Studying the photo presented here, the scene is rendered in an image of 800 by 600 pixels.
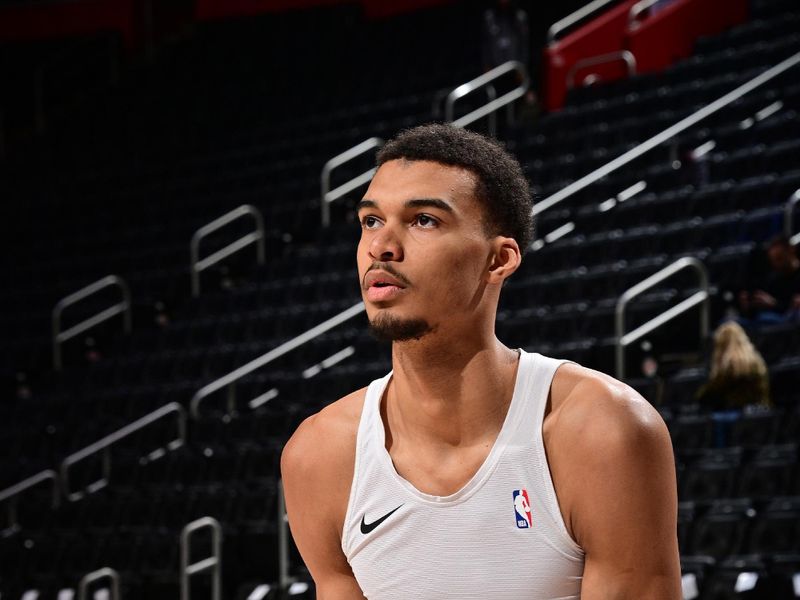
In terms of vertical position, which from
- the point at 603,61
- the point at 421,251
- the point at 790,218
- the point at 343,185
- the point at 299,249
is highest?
the point at 603,61

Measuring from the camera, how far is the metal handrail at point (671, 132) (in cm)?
1116

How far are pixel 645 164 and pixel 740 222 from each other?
7.57 feet

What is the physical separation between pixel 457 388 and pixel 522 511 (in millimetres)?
258

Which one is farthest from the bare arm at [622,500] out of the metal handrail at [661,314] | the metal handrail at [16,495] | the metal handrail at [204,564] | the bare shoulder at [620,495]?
the metal handrail at [16,495]

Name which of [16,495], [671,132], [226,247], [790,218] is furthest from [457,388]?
[226,247]

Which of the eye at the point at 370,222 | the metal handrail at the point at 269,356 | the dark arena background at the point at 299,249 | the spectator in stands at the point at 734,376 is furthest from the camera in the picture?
the metal handrail at the point at 269,356

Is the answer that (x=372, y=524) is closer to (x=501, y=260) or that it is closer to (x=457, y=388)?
(x=457, y=388)

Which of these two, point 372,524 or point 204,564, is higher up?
point 372,524

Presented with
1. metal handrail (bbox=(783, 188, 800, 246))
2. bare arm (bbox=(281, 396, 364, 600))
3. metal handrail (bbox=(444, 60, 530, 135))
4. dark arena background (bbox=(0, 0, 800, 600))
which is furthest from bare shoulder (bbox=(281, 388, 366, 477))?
metal handrail (bbox=(444, 60, 530, 135))

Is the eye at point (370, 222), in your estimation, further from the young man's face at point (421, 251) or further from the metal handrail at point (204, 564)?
the metal handrail at point (204, 564)

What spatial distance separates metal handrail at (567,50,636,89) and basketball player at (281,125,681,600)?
11901mm

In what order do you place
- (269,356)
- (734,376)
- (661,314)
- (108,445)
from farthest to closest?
(108,445) → (269,356) → (661,314) → (734,376)

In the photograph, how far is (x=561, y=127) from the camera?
1325 cm

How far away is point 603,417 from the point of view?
2.10 m
